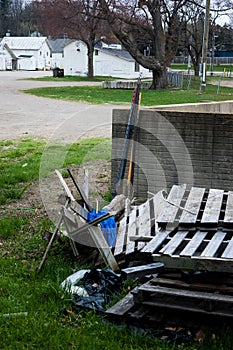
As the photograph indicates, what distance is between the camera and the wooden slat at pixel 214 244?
401 cm

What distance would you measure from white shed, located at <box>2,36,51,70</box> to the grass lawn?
3527 inches

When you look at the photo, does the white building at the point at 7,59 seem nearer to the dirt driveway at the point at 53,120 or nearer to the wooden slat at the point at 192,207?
the dirt driveway at the point at 53,120

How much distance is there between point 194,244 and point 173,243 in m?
0.16

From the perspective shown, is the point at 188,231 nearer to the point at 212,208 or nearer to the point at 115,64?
the point at 212,208

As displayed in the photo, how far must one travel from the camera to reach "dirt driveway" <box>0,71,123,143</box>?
14.8 meters

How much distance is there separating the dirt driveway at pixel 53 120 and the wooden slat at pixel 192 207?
8.01m

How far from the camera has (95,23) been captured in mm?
53156

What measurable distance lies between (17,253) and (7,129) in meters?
10.4

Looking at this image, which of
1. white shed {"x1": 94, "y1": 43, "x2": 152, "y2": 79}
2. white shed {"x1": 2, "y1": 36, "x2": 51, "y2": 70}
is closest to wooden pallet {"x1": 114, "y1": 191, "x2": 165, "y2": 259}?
white shed {"x1": 94, "y1": 43, "x2": 152, "y2": 79}

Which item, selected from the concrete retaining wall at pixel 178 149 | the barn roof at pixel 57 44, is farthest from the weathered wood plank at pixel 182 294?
the barn roof at pixel 57 44

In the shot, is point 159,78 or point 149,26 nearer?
point 159,78

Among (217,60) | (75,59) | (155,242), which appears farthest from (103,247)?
(217,60)

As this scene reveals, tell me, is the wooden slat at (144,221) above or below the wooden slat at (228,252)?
below

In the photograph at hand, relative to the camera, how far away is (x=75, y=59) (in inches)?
2990
